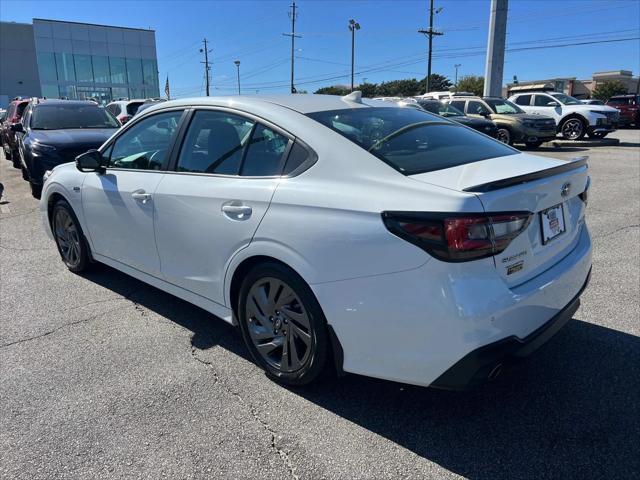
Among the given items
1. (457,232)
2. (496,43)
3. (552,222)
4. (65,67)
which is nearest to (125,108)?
(496,43)

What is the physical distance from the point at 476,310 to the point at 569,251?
104 centimetres

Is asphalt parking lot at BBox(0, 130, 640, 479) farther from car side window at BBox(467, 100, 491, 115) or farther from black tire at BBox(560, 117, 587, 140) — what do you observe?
black tire at BBox(560, 117, 587, 140)

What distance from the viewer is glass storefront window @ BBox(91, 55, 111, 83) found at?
5703cm

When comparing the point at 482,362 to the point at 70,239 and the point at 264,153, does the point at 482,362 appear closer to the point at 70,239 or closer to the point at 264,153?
the point at 264,153

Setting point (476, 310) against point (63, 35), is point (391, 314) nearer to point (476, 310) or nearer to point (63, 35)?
point (476, 310)

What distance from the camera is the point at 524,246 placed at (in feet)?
7.81

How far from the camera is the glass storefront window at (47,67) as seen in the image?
55.2 meters

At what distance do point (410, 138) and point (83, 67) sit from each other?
62953mm

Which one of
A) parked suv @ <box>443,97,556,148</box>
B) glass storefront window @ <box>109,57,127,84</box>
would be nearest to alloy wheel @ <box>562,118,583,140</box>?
parked suv @ <box>443,97,556,148</box>

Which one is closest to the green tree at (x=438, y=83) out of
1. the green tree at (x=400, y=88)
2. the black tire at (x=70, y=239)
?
the green tree at (x=400, y=88)

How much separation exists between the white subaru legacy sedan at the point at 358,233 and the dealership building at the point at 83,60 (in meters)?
58.1

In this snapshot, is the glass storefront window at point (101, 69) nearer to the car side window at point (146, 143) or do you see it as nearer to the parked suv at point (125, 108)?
the parked suv at point (125, 108)

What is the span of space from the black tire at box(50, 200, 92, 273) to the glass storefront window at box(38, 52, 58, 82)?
59.9 metres

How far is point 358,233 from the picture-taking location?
2.38 meters
